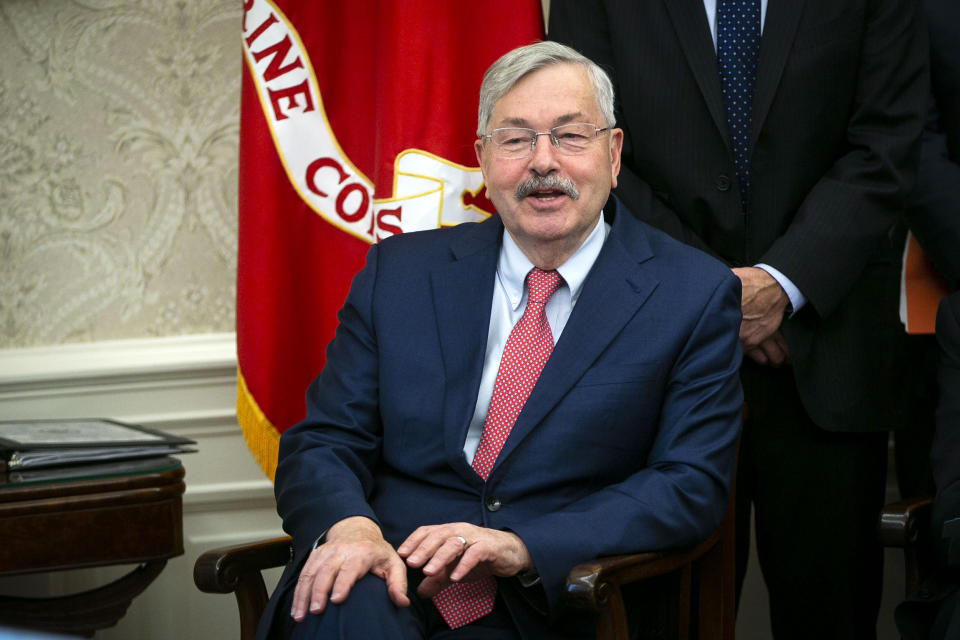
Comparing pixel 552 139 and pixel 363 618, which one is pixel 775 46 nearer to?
pixel 552 139

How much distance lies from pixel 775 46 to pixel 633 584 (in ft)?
3.75

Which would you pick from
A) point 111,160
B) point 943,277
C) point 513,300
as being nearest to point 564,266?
point 513,300

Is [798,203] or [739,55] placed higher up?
[739,55]

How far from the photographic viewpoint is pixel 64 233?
3.00 metres

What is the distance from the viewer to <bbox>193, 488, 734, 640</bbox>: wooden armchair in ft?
5.31

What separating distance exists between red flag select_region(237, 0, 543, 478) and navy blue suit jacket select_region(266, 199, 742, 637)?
1.89ft

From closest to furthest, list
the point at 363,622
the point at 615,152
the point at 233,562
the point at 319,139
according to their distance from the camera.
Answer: the point at 363,622 → the point at 233,562 → the point at 615,152 → the point at 319,139

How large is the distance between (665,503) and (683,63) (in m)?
0.98

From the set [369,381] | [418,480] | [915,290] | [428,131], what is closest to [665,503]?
[418,480]

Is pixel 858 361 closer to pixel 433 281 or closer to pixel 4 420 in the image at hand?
pixel 433 281

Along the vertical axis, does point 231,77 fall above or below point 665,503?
above

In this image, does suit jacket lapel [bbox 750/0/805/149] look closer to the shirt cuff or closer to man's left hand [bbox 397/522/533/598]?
the shirt cuff

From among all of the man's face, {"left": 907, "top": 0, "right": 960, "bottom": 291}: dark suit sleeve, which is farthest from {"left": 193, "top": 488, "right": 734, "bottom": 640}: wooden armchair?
{"left": 907, "top": 0, "right": 960, "bottom": 291}: dark suit sleeve

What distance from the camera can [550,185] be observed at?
200 centimetres
